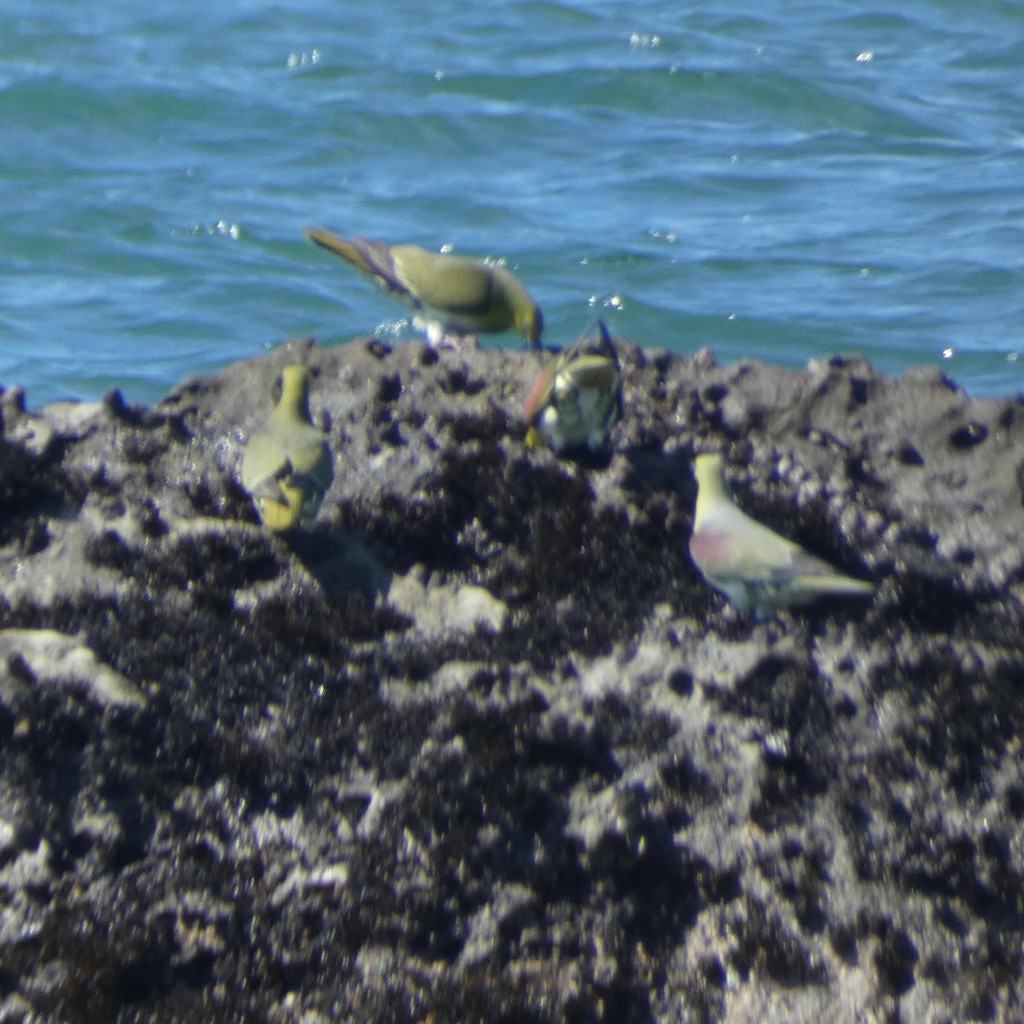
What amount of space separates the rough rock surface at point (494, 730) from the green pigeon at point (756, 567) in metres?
0.09

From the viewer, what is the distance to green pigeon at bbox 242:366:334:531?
2750 mm

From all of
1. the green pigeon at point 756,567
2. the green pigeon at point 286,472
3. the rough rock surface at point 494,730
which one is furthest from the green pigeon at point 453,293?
the green pigeon at point 756,567

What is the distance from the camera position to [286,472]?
275cm

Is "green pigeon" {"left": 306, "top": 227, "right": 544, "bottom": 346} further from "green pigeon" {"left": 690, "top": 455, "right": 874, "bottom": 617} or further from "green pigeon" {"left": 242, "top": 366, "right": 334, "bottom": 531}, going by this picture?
"green pigeon" {"left": 690, "top": 455, "right": 874, "bottom": 617}

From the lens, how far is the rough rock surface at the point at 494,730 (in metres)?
2.19

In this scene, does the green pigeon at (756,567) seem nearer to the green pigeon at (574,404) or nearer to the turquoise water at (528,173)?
the green pigeon at (574,404)

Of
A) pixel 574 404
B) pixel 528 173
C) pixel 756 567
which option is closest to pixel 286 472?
pixel 574 404

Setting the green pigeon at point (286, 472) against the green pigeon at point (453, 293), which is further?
the green pigeon at point (453, 293)

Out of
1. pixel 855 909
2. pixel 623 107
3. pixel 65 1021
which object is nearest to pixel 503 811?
pixel 855 909

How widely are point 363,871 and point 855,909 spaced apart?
0.89m

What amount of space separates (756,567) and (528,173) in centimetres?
950

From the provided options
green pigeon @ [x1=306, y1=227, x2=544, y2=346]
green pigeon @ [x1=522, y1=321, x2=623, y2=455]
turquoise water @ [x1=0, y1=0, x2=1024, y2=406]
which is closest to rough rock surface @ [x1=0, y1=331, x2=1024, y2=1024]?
green pigeon @ [x1=522, y1=321, x2=623, y2=455]

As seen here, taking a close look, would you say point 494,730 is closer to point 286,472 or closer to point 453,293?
Result: point 286,472

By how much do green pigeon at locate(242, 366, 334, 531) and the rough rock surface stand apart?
0.35ft
